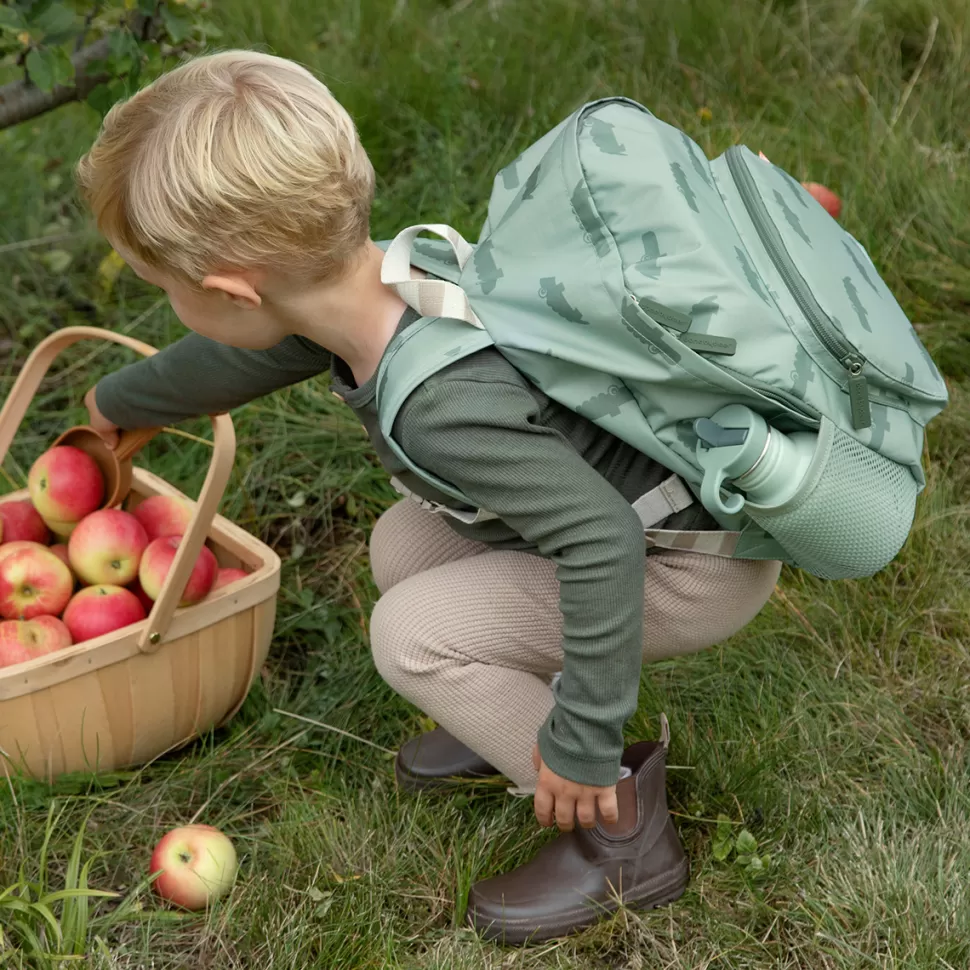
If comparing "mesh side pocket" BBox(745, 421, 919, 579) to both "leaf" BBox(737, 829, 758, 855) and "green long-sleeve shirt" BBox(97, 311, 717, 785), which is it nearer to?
"green long-sleeve shirt" BBox(97, 311, 717, 785)

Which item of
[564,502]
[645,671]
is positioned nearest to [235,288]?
[564,502]

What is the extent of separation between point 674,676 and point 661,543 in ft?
1.82

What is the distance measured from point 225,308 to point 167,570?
677 millimetres

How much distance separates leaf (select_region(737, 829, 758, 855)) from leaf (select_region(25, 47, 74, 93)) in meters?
1.76

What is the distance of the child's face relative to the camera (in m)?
1.63

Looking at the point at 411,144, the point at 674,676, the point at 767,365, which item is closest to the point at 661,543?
the point at 767,365

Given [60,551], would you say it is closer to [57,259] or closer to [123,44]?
[123,44]

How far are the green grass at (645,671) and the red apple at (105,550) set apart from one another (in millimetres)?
361

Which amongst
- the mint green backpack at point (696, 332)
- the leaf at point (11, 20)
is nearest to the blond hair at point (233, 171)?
the mint green backpack at point (696, 332)

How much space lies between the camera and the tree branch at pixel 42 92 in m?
2.61

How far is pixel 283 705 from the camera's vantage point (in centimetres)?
241

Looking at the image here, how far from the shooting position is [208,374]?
78.5 inches

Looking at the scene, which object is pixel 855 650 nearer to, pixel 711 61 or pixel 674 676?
pixel 674 676

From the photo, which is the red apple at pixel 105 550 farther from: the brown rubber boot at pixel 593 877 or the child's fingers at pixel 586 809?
the child's fingers at pixel 586 809
